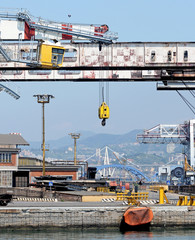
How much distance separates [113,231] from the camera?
3247 cm

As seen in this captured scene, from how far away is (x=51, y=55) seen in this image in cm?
3309

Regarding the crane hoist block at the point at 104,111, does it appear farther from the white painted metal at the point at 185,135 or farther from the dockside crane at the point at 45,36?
the white painted metal at the point at 185,135

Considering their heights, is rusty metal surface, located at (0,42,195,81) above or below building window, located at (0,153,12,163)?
above

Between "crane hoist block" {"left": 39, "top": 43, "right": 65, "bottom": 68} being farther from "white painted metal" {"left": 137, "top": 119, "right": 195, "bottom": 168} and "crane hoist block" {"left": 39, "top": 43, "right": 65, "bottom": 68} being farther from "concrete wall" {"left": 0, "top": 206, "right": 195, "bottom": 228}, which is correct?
"white painted metal" {"left": 137, "top": 119, "right": 195, "bottom": 168}

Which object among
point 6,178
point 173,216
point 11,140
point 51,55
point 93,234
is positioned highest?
point 51,55

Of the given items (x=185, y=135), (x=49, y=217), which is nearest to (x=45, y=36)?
(x=49, y=217)

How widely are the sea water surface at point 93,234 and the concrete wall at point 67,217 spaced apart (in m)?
0.41

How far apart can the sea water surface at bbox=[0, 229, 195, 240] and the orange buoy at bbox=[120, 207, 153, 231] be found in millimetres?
568

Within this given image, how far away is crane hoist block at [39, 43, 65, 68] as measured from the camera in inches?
1309

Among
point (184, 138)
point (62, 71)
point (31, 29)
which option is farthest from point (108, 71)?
point (184, 138)

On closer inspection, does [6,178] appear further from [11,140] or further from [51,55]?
[51,55]

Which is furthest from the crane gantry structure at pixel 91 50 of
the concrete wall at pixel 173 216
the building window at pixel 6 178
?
the building window at pixel 6 178

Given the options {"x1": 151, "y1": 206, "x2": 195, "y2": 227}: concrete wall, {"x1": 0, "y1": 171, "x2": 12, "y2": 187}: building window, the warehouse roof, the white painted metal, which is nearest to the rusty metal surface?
{"x1": 151, "y1": 206, "x2": 195, "y2": 227}: concrete wall

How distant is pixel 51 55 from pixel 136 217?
10.9m
